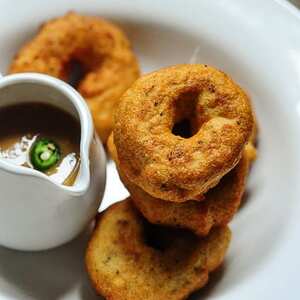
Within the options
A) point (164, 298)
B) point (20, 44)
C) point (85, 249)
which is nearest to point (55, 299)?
point (85, 249)

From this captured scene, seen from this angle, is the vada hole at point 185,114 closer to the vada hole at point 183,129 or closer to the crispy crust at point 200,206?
the vada hole at point 183,129

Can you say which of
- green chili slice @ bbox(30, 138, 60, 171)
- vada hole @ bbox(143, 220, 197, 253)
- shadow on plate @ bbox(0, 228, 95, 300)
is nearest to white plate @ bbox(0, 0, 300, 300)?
shadow on plate @ bbox(0, 228, 95, 300)

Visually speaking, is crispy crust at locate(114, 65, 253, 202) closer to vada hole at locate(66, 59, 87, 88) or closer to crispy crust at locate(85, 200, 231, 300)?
crispy crust at locate(85, 200, 231, 300)

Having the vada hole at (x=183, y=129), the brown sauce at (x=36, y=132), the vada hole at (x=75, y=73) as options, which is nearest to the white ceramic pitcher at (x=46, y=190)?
the brown sauce at (x=36, y=132)

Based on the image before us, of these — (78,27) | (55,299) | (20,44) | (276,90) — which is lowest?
(55,299)

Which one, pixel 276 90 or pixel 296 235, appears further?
pixel 276 90

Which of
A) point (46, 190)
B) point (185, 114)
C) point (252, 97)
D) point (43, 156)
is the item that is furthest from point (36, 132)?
point (252, 97)

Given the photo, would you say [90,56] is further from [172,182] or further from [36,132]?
[172,182]

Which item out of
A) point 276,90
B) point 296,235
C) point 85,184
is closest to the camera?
point 85,184

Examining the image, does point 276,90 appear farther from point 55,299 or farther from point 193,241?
point 55,299
